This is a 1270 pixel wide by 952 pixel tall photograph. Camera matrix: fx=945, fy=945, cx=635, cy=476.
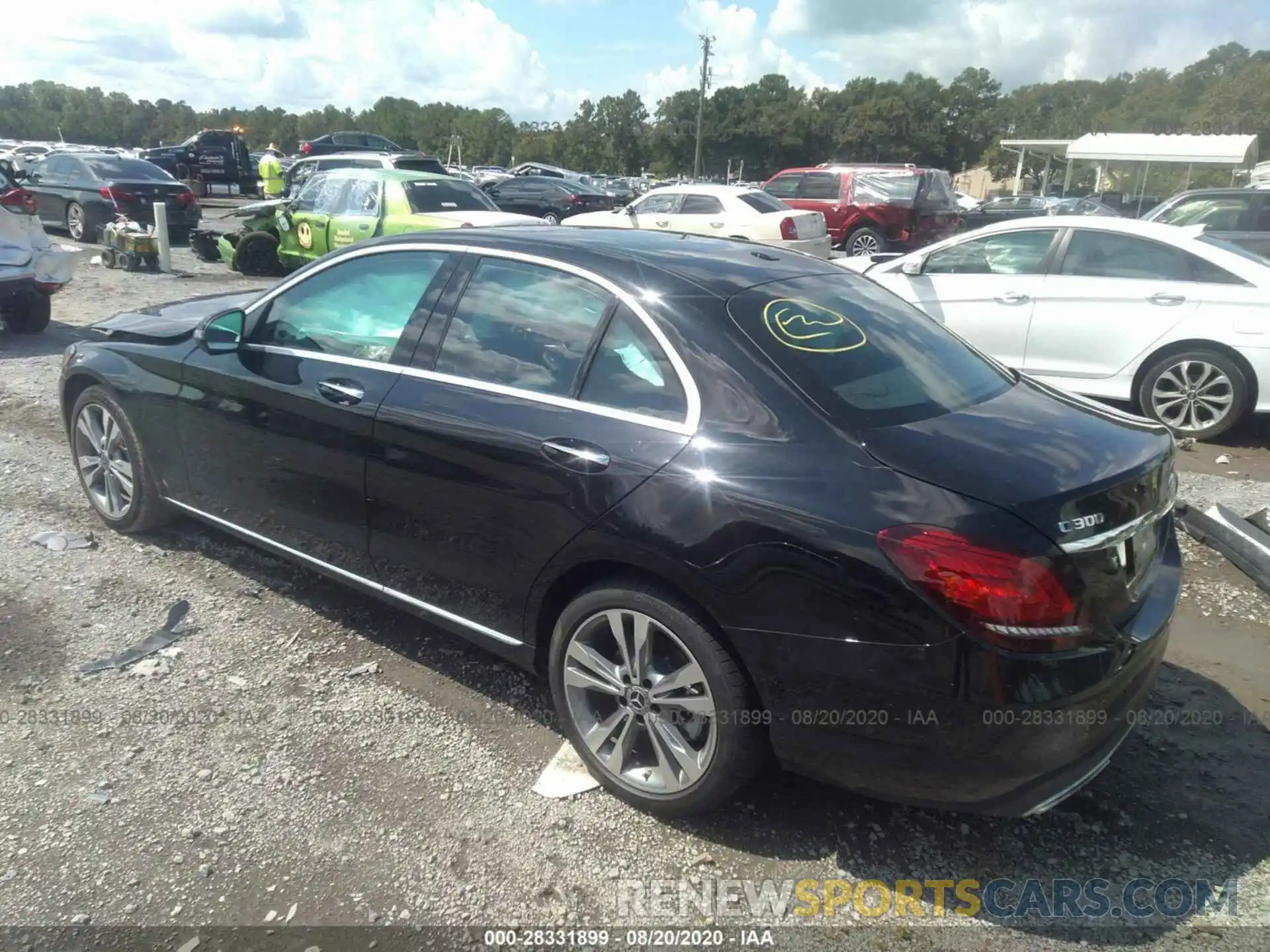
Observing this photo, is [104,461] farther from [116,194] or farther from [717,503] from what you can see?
[116,194]

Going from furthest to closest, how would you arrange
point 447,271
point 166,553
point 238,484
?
1. point 166,553
2. point 238,484
3. point 447,271

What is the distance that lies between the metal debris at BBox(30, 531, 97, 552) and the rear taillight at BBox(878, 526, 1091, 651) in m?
4.23

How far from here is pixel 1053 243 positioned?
741 cm

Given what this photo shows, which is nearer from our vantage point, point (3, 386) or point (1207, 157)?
point (3, 386)

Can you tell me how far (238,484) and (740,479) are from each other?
2.48 meters

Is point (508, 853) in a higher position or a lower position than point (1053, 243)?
lower

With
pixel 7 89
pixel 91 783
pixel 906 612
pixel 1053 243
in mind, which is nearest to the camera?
pixel 906 612

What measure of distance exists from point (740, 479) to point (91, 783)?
2.31 meters

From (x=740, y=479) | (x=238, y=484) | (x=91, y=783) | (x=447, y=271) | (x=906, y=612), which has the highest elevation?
(x=447, y=271)

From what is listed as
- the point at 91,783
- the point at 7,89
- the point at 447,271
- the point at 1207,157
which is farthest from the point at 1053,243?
the point at 7,89

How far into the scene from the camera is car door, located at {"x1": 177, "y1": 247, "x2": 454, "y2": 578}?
355cm

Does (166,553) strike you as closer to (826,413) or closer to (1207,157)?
(826,413)

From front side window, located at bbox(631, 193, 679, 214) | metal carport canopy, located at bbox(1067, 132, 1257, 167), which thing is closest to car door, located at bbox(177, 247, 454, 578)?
front side window, located at bbox(631, 193, 679, 214)

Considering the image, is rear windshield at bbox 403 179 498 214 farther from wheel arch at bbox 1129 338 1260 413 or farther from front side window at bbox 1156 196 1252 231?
front side window at bbox 1156 196 1252 231
